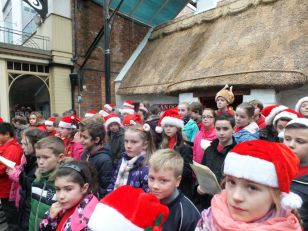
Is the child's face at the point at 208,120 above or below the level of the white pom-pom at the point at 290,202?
above

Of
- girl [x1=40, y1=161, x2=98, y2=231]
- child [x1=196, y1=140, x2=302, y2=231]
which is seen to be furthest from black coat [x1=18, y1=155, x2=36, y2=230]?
child [x1=196, y1=140, x2=302, y2=231]

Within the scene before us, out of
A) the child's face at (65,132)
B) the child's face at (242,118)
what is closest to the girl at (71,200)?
the child's face at (242,118)

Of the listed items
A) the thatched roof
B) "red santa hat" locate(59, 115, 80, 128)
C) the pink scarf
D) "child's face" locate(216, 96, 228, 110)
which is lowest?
the pink scarf

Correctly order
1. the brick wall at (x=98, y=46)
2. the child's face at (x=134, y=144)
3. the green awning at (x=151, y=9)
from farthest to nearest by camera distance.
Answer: the green awning at (x=151, y=9) < the brick wall at (x=98, y=46) < the child's face at (x=134, y=144)

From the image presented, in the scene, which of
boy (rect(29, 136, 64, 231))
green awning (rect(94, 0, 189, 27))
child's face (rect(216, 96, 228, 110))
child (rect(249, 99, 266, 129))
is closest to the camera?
boy (rect(29, 136, 64, 231))

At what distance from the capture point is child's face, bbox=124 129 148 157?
2.34 metres

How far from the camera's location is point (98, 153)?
2.58 m

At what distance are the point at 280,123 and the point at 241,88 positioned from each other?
4130mm

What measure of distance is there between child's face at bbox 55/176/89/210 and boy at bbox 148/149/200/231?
500mm

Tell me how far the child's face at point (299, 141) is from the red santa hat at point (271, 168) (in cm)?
75

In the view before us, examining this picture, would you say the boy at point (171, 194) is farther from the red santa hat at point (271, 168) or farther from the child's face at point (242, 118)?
the child's face at point (242, 118)

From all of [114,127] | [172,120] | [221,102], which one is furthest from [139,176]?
[221,102]

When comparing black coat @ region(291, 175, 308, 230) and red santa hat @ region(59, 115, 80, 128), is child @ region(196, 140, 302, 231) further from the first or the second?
red santa hat @ region(59, 115, 80, 128)

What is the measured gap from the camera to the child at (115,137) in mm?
3518
